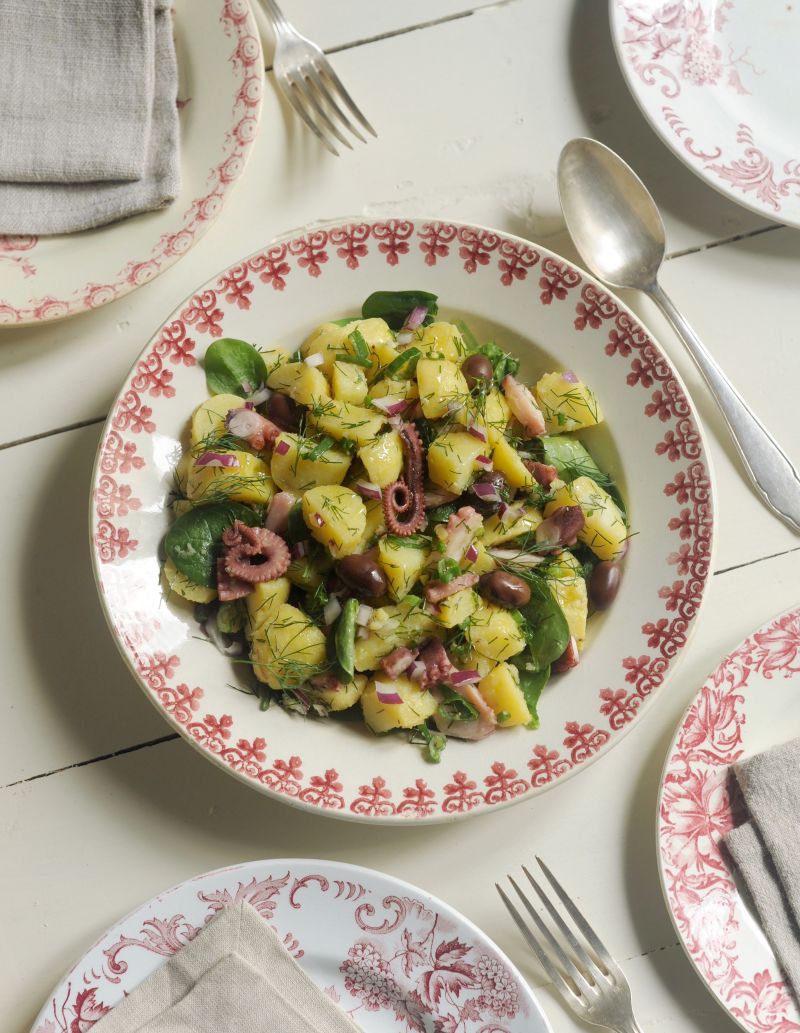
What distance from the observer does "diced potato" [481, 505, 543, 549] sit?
76.6 inches

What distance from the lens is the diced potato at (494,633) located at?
1.89 m

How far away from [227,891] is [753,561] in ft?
4.53

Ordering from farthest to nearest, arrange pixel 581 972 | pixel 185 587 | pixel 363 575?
pixel 581 972 → pixel 185 587 → pixel 363 575

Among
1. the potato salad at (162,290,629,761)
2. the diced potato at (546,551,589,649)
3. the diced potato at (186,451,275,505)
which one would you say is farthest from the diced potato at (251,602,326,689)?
the diced potato at (546,551,589,649)

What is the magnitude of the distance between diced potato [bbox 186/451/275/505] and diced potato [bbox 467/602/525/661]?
0.49 meters

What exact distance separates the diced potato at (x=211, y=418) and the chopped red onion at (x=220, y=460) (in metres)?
0.05

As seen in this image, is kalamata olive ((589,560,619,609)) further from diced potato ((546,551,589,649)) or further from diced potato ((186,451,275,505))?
diced potato ((186,451,275,505))

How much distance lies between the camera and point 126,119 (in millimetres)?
2131

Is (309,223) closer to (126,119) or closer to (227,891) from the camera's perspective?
(126,119)

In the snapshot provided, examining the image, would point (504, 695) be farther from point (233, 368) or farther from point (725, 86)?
point (725, 86)

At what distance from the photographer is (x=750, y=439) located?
2.24m

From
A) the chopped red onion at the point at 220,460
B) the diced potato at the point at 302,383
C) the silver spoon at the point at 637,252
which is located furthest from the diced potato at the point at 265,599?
the silver spoon at the point at 637,252

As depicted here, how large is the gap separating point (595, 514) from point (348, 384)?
57cm

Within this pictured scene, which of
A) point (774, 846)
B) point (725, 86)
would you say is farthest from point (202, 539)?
point (725, 86)
